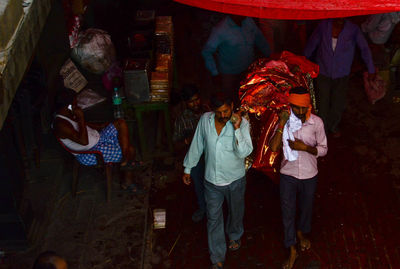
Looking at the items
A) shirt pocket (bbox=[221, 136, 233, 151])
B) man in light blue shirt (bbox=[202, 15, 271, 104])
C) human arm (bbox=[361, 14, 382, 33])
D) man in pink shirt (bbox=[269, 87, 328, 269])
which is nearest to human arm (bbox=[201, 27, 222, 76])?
man in light blue shirt (bbox=[202, 15, 271, 104])

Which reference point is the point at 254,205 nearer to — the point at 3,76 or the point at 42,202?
the point at 42,202

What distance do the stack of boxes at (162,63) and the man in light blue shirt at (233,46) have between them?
595mm

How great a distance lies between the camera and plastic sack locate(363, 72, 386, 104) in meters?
7.91

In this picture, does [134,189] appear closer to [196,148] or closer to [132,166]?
[132,166]

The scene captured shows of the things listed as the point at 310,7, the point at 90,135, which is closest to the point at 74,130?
the point at 90,135

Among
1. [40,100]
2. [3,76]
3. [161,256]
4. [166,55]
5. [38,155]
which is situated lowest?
[161,256]

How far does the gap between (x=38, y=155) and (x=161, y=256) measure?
7.67 ft

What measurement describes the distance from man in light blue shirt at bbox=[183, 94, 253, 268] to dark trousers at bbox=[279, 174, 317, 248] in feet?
→ 1.41

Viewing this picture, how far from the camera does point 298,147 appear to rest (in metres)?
4.85

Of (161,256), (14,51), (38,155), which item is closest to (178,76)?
(38,155)

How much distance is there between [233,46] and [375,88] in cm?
249

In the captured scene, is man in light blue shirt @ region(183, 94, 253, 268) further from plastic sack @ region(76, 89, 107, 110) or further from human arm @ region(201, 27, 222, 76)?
plastic sack @ region(76, 89, 107, 110)

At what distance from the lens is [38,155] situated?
22.7 ft

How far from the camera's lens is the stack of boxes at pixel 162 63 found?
672cm
